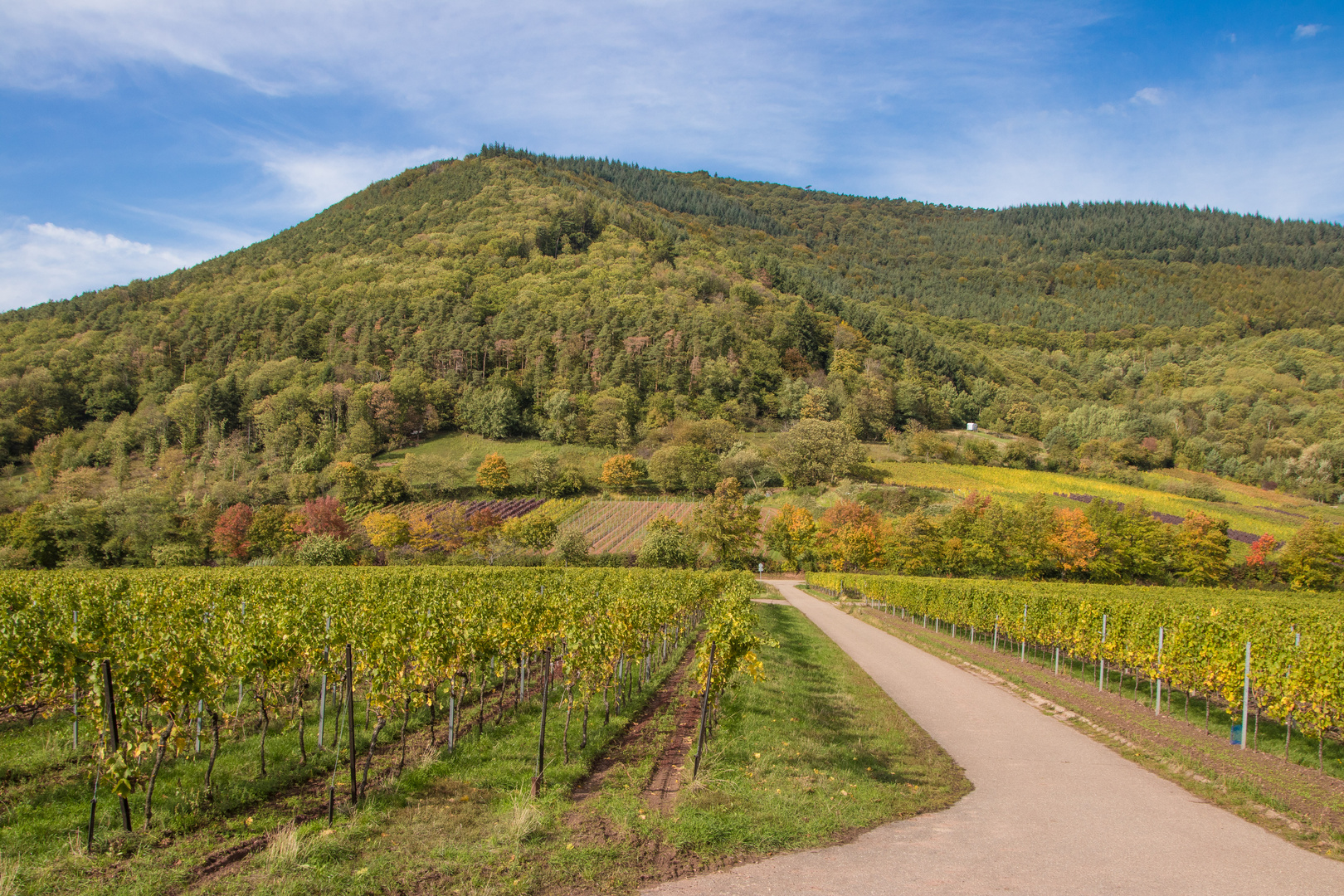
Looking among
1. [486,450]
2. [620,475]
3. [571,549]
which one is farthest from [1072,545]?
[486,450]

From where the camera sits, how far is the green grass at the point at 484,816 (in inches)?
284

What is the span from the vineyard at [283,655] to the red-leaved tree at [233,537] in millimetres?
54711

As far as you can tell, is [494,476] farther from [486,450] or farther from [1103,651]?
[1103,651]

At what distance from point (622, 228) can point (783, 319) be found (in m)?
72.7

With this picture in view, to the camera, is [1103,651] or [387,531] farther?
[387,531]

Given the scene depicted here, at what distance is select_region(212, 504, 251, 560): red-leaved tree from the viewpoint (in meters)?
66.3

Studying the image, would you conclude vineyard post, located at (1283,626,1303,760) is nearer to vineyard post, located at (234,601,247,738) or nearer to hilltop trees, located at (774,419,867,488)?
vineyard post, located at (234,601,247,738)

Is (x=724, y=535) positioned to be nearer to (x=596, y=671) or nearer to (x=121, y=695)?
(x=596, y=671)

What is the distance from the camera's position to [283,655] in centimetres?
1084

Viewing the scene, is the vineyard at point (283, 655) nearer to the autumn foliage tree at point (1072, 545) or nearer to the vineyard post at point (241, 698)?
the vineyard post at point (241, 698)

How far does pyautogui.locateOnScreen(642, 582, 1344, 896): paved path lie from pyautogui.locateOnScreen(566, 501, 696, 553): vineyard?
5601 cm

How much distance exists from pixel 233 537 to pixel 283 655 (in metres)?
68.1

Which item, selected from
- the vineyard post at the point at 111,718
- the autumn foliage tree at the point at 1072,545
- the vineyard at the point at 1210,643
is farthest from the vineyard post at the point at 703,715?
the autumn foliage tree at the point at 1072,545

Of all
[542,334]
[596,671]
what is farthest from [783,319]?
[596,671]
